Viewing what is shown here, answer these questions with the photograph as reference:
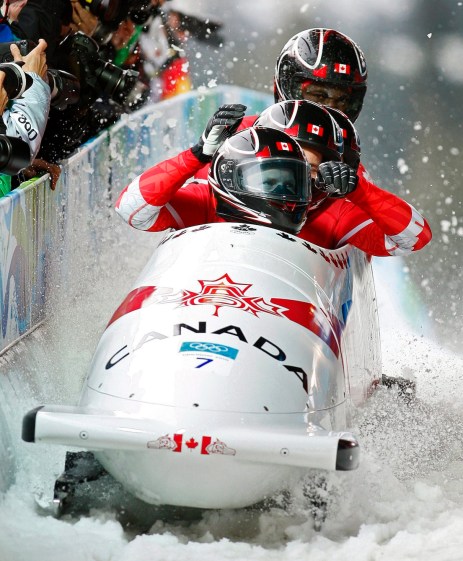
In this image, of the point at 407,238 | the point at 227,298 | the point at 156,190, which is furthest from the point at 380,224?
the point at 227,298

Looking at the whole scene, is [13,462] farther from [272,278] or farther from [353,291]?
[353,291]

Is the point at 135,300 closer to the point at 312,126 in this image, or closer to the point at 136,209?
the point at 136,209

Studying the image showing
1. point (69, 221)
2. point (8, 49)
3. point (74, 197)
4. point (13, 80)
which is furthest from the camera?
point (74, 197)

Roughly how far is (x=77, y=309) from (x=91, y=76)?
1.35 meters

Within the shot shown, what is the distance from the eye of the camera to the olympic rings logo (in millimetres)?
2926

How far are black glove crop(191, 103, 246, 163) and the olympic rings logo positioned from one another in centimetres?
137

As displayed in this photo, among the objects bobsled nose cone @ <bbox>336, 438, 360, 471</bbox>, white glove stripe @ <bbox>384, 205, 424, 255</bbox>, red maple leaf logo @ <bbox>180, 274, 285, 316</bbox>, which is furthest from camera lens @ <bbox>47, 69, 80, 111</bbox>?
bobsled nose cone @ <bbox>336, 438, 360, 471</bbox>

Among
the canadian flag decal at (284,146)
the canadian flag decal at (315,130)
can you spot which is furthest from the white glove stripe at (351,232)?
the canadian flag decal at (284,146)

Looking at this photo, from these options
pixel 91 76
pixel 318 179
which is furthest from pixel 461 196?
pixel 318 179

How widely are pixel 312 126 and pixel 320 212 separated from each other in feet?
1.15

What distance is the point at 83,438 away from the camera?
2.66m

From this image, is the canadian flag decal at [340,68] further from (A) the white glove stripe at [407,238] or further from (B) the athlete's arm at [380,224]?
(A) the white glove stripe at [407,238]

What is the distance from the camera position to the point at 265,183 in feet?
12.2

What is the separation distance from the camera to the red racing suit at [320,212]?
4152 millimetres
